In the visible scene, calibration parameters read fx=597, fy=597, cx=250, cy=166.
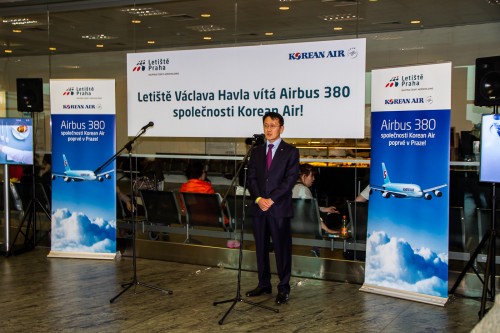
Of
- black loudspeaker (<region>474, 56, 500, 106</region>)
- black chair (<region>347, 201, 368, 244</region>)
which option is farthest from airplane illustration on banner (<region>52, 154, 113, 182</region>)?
black loudspeaker (<region>474, 56, 500, 106</region>)

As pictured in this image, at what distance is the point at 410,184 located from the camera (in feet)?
19.1

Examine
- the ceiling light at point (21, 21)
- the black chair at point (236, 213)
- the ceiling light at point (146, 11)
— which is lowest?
the black chair at point (236, 213)

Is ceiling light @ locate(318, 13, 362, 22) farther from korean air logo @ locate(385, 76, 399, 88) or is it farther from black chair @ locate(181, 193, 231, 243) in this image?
black chair @ locate(181, 193, 231, 243)

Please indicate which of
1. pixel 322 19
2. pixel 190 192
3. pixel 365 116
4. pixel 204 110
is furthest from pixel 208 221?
pixel 322 19

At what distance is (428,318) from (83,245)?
441cm

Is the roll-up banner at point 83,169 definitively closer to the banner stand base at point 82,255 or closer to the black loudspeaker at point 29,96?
the banner stand base at point 82,255

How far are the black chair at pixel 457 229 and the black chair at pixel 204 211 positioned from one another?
104 inches

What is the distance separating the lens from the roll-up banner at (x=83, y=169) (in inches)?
298

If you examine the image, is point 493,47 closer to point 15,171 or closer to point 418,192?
point 418,192

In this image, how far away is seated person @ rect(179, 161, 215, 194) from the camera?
24.6 feet

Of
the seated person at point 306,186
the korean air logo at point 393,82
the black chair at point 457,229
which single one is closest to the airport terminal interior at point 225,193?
the black chair at point 457,229

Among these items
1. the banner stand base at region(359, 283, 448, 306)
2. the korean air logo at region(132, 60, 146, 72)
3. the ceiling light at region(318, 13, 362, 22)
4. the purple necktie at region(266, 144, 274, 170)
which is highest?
the ceiling light at region(318, 13, 362, 22)

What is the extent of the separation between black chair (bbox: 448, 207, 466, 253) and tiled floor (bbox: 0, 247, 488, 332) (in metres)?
0.54

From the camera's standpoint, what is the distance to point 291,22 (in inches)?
295
